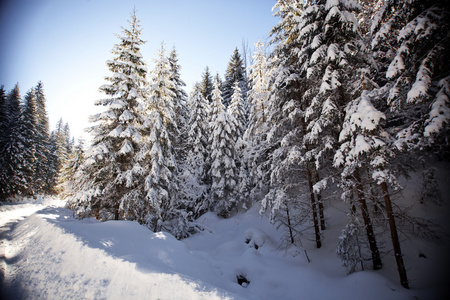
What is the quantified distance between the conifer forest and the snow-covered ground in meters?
0.58

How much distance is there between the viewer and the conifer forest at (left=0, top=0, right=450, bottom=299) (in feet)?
20.2

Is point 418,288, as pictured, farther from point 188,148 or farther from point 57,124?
point 57,124

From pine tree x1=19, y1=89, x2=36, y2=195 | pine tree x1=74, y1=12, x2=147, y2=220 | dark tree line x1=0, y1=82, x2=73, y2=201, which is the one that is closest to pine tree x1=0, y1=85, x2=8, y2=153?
dark tree line x1=0, y1=82, x2=73, y2=201

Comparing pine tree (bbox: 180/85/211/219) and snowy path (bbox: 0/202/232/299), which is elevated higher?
pine tree (bbox: 180/85/211/219)

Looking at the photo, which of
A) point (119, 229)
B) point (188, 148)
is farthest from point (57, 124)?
point (119, 229)

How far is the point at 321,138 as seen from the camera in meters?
9.58

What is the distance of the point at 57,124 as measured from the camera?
183 ft

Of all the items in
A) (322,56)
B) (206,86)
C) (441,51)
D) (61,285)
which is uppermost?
(206,86)

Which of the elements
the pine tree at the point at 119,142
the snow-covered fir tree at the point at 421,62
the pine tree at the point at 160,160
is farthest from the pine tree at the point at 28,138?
the snow-covered fir tree at the point at 421,62

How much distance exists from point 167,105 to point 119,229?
9.70 metres

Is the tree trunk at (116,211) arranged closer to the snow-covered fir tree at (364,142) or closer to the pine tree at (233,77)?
the snow-covered fir tree at (364,142)

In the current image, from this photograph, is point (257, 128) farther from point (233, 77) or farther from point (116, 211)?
point (233, 77)

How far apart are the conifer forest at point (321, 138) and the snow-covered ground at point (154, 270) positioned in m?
0.58

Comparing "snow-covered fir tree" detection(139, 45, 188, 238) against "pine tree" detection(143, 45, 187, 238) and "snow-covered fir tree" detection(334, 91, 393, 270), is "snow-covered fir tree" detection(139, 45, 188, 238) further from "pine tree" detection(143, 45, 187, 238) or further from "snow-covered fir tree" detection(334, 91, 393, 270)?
"snow-covered fir tree" detection(334, 91, 393, 270)
